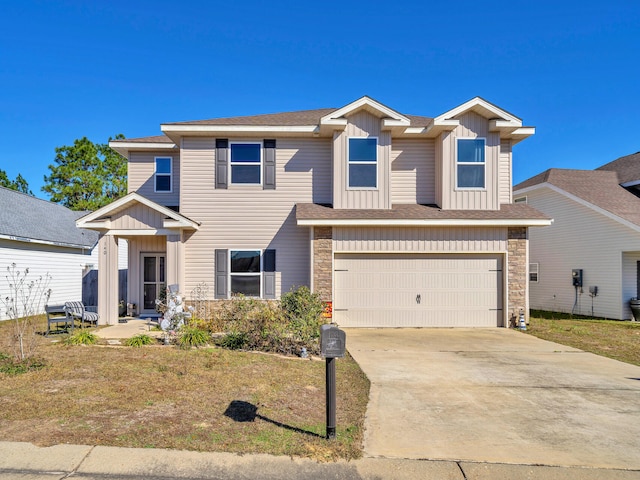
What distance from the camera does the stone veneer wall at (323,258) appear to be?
12.2 meters

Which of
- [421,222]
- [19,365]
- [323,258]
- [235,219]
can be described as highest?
[235,219]

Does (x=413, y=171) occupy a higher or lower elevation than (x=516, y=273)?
higher

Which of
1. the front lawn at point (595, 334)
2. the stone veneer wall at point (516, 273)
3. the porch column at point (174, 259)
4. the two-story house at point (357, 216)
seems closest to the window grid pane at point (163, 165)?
the two-story house at point (357, 216)

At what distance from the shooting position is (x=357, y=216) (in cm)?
1199

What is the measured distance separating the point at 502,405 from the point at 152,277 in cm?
1158

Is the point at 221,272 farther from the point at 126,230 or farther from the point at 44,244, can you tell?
the point at 44,244

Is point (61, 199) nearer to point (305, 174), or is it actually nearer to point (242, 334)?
point (305, 174)

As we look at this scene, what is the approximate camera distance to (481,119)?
12828 millimetres

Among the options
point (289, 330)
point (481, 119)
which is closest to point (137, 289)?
point (289, 330)

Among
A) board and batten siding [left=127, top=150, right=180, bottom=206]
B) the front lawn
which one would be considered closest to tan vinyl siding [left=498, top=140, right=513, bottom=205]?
the front lawn

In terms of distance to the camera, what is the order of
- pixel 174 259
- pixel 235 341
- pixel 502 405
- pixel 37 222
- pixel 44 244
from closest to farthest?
1. pixel 502 405
2. pixel 235 341
3. pixel 174 259
4. pixel 44 244
5. pixel 37 222

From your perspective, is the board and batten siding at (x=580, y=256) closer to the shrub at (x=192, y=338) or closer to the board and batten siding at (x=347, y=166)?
the board and batten siding at (x=347, y=166)

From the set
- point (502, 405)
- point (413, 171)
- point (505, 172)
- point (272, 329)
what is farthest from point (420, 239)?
point (502, 405)

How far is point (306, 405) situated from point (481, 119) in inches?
422
